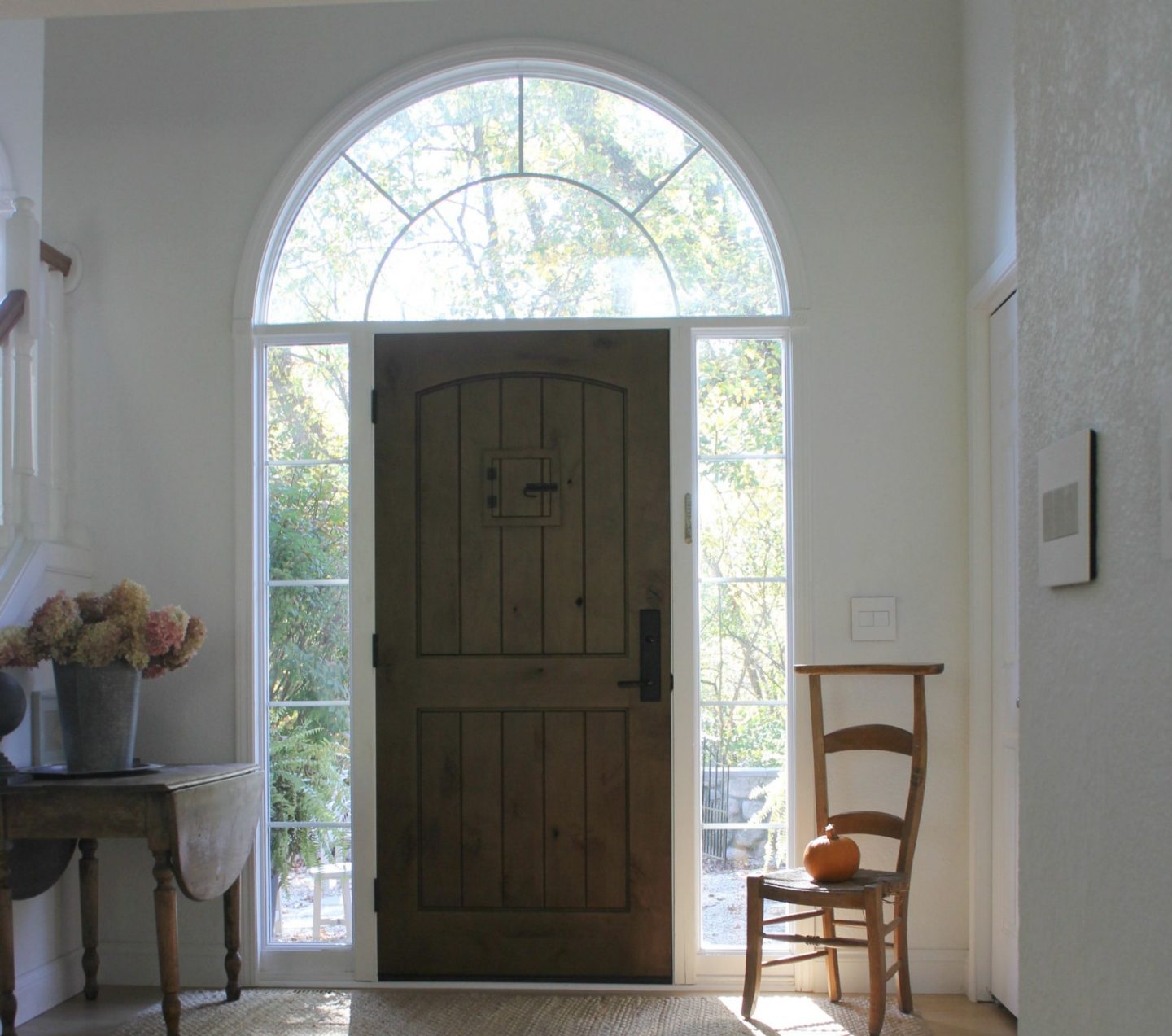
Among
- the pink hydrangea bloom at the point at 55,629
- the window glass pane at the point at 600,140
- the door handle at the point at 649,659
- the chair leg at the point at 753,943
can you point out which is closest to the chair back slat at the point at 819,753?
the chair leg at the point at 753,943

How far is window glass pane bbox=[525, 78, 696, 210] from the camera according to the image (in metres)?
3.80

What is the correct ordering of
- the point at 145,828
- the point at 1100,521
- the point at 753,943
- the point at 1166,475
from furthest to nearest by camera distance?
1. the point at 753,943
2. the point at 145,828
3. the point at 1100,521
4. the point at 1166,475

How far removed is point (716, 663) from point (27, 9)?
245 cm

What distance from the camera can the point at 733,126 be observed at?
3.73m

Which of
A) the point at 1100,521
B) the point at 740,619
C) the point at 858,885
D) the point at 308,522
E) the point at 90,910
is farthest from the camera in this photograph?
the point at 308,522

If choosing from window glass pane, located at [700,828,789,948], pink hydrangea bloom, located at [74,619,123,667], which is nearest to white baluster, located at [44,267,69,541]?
pink hydrangea bloom, located at [74,619,123,667]

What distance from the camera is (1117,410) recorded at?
Answer: 0.94m

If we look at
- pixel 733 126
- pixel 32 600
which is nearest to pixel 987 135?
pixel 733 126

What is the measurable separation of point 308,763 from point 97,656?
0.80 metres

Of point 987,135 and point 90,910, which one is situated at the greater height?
point 987,135

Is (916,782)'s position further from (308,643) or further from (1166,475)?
(1166,475)

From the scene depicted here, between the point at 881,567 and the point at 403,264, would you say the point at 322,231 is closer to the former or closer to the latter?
the point at 403,264

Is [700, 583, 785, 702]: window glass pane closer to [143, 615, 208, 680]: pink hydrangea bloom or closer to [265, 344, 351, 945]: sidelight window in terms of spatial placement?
[265, 344, 351, 945]: sidelight window

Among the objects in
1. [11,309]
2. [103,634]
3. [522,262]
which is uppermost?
[522,262]
